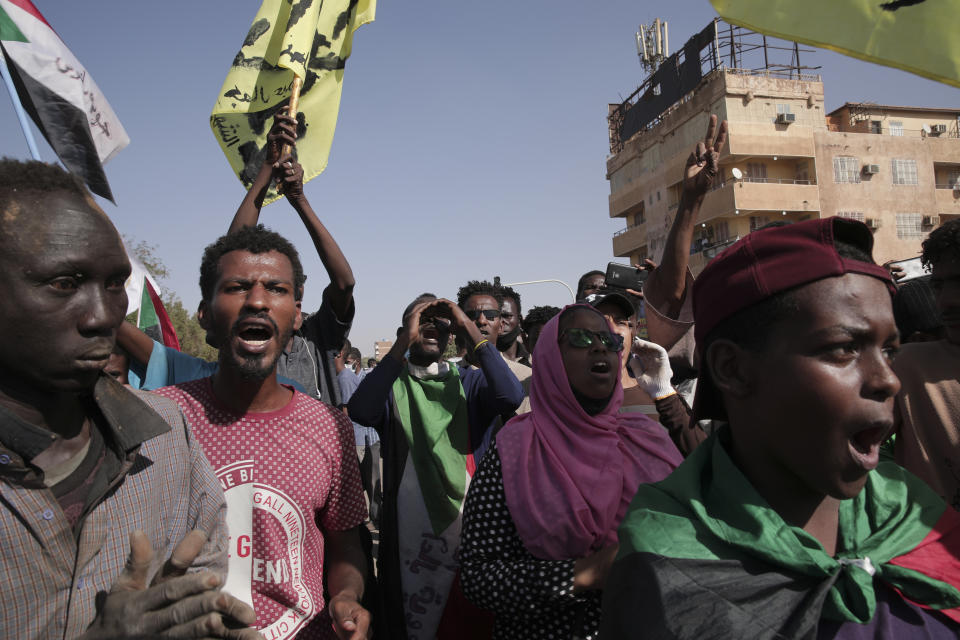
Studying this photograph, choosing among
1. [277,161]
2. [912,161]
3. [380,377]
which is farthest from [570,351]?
[912,161]

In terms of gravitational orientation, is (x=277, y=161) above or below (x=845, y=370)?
above

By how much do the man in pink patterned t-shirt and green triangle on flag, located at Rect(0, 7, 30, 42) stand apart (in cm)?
288

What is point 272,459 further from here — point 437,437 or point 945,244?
point 945,244

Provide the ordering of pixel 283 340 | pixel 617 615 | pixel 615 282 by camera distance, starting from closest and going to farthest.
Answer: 1. pixel 617 615
2. pixel 283 340
3. pixel 615 282

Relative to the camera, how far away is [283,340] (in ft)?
8.91

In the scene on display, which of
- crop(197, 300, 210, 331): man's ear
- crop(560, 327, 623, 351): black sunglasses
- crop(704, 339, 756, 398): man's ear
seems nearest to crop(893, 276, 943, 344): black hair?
crop(560, 327, 623, 351): black sunglasses

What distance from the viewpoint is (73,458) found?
1.45m

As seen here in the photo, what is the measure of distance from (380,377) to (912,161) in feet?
145

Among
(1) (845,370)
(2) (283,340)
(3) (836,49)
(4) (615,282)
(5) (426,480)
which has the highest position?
(3) (836,49)

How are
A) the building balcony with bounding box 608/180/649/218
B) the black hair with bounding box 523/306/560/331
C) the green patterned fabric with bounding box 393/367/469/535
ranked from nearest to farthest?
the green patterned fabric with bounding box 393/367/469/535 → the black hair with bounding box 523/306/560/331 → the building balcony with bounding box 608/180/649/218

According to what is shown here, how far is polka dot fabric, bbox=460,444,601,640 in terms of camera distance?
2186 mm

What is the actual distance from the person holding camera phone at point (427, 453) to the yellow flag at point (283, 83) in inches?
55.4

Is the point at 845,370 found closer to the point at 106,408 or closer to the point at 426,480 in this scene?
the point at 106,408

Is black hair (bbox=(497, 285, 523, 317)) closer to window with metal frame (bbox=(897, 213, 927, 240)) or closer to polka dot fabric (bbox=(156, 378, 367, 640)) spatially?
polka dot fabric (bbox=(156, 378, 367, 640))
